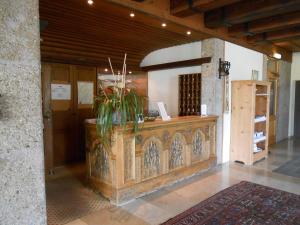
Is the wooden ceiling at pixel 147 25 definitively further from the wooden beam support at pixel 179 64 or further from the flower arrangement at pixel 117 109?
the flower arrangement at pixel 117 109

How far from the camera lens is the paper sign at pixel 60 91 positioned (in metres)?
4.42

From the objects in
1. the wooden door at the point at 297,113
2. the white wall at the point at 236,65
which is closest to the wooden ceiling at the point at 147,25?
the white wall at the point at 236,65

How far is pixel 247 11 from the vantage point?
3.34 metres

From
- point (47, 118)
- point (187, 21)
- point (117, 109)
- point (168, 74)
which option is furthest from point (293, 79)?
point (47, 118)

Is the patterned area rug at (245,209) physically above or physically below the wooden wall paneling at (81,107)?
below

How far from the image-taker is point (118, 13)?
11.0 ft

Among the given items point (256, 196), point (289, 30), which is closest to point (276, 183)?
point (256, 196)

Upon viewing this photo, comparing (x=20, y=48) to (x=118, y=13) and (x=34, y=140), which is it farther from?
(x=118, y=13)

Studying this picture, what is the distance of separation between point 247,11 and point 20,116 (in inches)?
127

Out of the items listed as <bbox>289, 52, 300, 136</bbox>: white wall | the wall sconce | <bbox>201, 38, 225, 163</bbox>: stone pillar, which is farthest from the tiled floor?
<bbox>289, 52, 300, 136</bbox>: white wall

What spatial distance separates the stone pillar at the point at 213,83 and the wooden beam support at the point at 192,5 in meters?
1.23

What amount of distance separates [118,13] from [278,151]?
5.11 meters

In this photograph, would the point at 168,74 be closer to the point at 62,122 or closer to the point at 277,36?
the point at 277,36

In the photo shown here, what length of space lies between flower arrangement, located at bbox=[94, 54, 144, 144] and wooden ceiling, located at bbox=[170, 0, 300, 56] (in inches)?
51.7
